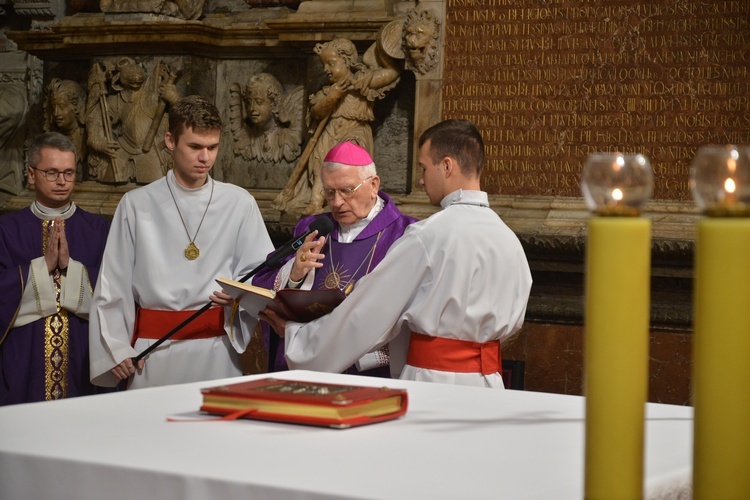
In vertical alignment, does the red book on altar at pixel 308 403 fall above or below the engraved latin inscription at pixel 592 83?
below

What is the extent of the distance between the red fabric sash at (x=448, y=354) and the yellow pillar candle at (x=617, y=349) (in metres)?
2.69

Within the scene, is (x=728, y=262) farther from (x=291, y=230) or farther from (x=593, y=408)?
(x=291, y=230)

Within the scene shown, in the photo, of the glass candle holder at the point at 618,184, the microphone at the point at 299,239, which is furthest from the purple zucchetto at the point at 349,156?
the glass candle holder at the point at 618,184

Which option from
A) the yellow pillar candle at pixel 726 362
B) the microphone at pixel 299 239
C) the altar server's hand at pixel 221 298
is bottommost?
the altar server's hand at pixel 221 298

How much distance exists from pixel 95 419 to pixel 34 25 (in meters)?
6.78

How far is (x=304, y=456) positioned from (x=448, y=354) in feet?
6.32

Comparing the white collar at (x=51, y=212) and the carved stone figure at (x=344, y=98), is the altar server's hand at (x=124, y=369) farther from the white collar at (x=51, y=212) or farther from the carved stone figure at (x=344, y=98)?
the carved stone figure at (x=344, y=98)

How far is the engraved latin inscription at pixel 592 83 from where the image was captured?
20.0ft

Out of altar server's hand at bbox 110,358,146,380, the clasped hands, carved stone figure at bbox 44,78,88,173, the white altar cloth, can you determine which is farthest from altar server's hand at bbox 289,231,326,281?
carved stone figure at bbox 44,78,88,173

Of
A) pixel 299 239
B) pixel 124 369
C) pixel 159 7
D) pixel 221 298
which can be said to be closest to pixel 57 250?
pixel 124 369

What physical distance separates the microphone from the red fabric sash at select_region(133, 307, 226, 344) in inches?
19.6

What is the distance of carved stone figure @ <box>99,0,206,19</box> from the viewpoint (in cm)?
737

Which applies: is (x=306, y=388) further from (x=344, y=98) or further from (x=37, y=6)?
(x=37, y=6)

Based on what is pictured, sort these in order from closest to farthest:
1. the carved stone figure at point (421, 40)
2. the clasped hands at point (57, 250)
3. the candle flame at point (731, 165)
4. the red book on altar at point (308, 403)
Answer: the candle flame at point (731, 165)
the red book on altar at point (308, 403)
the clasped hands at point (57, 250)
the carved stone figure at point (421, 40)
